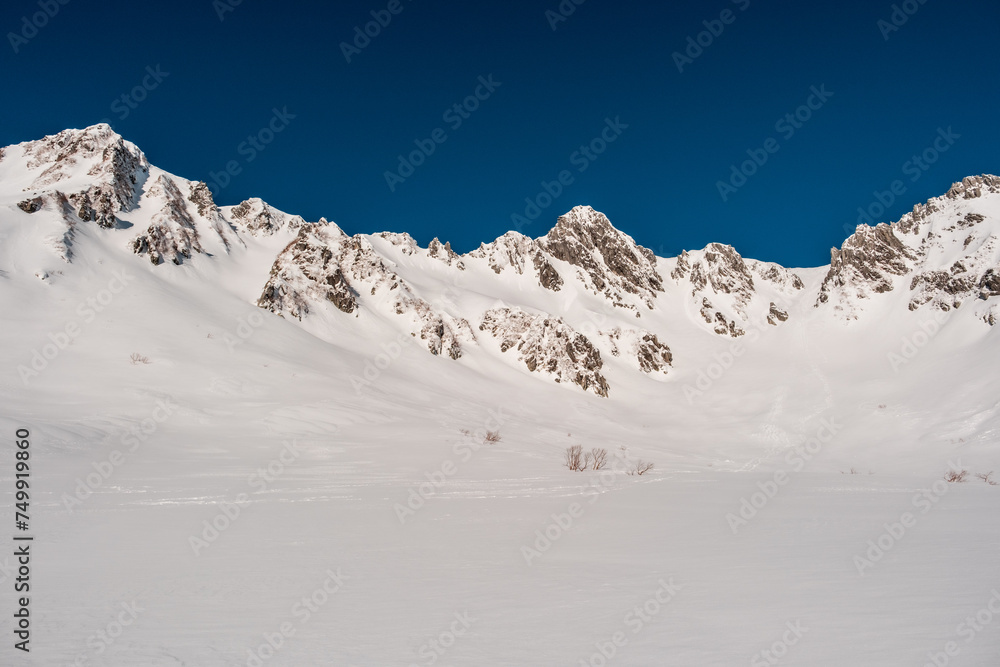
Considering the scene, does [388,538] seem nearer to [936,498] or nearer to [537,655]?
[537,655]

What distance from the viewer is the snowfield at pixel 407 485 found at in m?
3.00

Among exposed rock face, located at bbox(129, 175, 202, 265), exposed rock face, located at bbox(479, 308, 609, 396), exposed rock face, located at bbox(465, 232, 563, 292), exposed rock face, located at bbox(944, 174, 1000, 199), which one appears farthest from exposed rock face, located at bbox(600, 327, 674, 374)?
exposed rock face, located at bbox(944, 174, 1000, 199)

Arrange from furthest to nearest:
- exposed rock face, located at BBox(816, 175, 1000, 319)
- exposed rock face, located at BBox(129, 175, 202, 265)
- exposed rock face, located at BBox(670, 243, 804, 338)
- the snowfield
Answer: exposed rock face, located at BBox(670, 243, 804, 338) → exposed rock face, located at BBox(816, 175, 1000, 319) → exposed rock face, located at BBox(129, 175, 202, 265) → the snowfield

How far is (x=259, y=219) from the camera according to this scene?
5988 centimetres

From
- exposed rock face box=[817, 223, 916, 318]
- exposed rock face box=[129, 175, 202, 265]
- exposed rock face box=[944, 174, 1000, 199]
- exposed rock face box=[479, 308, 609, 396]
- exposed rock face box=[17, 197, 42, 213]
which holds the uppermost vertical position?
exposed rock face box=[944, 174, 1000, 199]

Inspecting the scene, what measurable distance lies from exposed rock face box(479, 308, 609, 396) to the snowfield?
70cm

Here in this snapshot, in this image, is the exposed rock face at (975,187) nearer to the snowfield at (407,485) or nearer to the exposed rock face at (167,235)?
the snowfield at (407,485)

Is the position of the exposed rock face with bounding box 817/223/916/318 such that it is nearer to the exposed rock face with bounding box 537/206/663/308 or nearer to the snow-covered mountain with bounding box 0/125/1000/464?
the snow-covered mountain with bounding box 0/125/1000/464

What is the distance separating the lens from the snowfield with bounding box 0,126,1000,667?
9.84ft

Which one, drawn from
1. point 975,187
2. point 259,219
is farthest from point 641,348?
point 975,187

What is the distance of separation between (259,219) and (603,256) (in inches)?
2092

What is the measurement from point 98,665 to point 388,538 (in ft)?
9.20

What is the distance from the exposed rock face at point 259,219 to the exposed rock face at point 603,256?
40394 millimetres

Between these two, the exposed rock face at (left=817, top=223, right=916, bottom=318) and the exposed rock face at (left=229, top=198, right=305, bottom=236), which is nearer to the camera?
the exposed rock face at (left=229, top=198, right=305, bottom=236)
